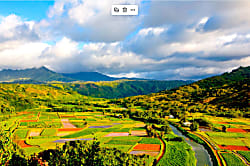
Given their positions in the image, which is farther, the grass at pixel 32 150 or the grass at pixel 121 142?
the grass at pixel 121 142

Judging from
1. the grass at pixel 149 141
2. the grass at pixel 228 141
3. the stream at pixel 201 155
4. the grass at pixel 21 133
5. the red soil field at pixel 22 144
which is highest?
the grass at pixel 21 133

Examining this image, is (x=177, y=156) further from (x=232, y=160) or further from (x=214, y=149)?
(x=214, y=149)

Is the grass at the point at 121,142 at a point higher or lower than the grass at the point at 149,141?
lower

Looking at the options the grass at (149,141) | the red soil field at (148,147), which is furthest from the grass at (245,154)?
the grass at (149,141)

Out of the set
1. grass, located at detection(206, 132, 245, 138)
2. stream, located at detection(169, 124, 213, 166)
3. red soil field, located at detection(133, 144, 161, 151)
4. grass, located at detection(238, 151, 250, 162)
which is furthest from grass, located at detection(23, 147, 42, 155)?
grass, located at detection(206, 132, 245, 138)

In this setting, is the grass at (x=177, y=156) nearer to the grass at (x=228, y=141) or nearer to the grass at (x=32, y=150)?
the grass at (x=228, y=141)

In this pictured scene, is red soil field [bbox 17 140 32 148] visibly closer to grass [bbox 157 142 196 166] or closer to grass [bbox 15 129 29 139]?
grass [bbox 15 129 29 139]

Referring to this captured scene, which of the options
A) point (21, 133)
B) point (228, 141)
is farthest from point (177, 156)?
point (21, 133)

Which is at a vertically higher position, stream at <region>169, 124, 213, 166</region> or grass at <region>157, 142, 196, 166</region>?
grass at <region>157, 142, 196, 166</region>
